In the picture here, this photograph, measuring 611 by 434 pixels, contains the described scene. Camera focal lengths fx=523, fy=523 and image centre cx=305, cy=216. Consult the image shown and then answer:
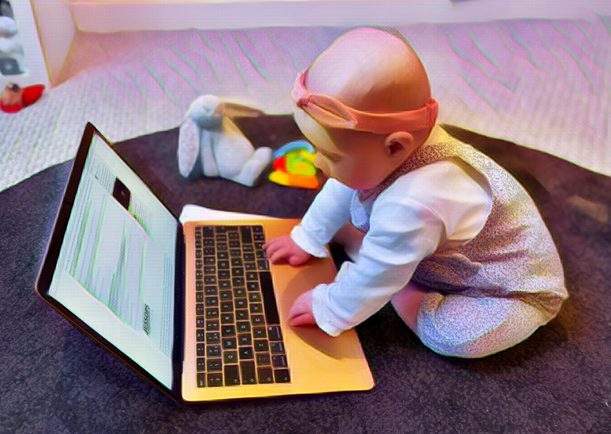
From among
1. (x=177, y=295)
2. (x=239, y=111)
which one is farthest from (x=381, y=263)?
(x=239, y=111)

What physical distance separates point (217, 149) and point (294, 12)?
2.07ft

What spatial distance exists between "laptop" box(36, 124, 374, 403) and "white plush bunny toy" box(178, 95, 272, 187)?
0.63ft

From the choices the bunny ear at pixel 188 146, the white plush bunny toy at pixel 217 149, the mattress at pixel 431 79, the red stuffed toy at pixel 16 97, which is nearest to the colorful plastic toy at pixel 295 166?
the white plush bunny toy at pixel 217 149

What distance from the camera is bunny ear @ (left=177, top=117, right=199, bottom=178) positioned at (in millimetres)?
972

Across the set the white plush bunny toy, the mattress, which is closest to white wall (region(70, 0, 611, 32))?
the mattress

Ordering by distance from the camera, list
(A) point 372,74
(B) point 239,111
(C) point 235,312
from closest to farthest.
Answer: (A) point 372,74, (C) point 235,312, (B) point 239,111

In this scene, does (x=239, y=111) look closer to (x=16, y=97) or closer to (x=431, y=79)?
(x=431, y=79)

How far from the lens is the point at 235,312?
72 cm

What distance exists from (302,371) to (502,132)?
0.90 meters

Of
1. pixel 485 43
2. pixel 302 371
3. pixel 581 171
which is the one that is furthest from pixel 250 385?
pixel 485 43

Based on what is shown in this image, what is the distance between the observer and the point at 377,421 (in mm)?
644

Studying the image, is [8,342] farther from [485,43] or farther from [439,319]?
[485,43]

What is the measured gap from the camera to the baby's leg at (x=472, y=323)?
693 mm

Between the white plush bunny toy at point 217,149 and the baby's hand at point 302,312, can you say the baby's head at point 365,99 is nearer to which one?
the baby's hand at point 302,312
